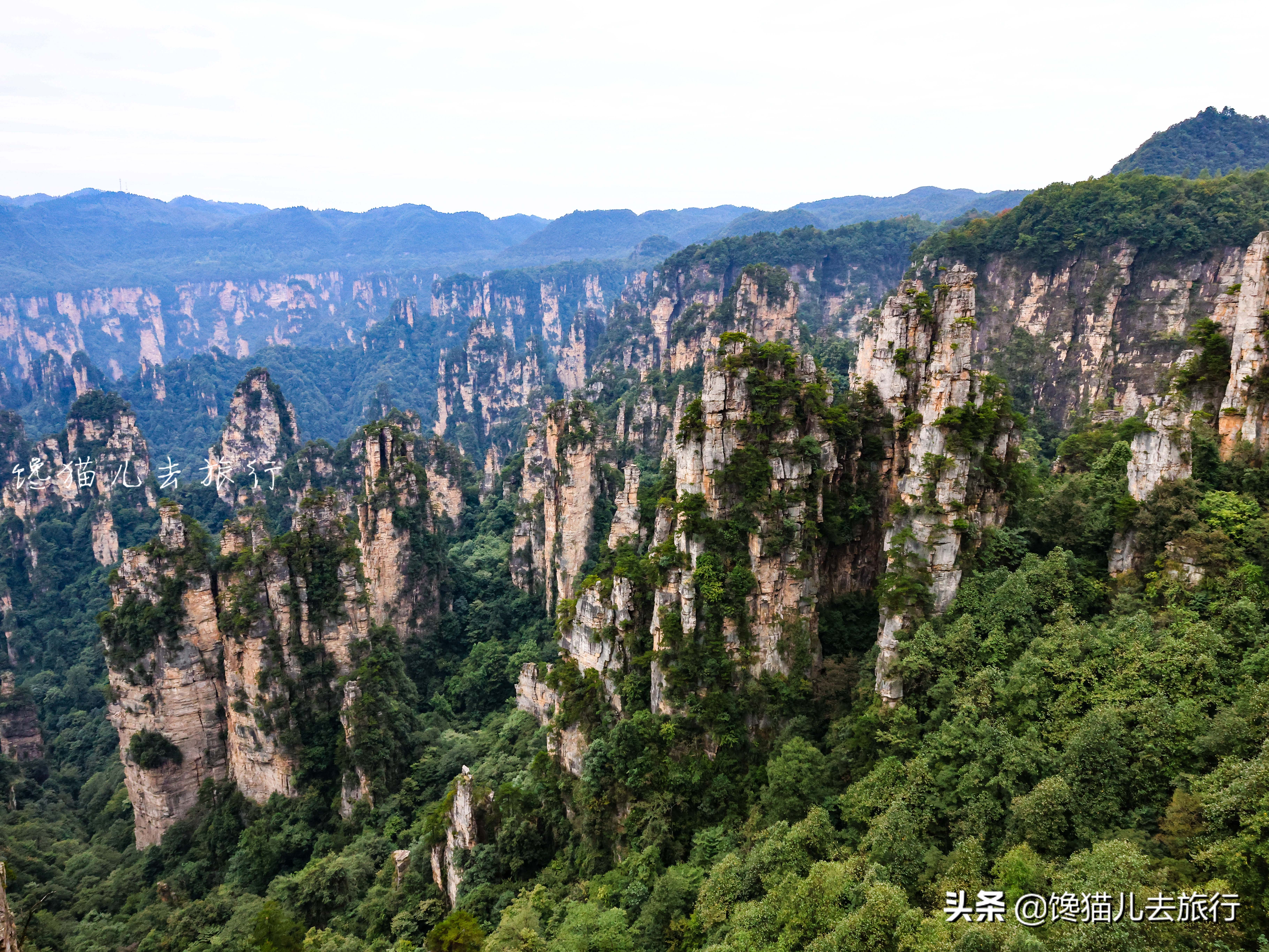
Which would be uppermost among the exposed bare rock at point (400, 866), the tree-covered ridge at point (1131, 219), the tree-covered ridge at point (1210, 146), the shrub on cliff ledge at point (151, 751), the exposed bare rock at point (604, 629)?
the tree-covered ridge at point (1210, 146)

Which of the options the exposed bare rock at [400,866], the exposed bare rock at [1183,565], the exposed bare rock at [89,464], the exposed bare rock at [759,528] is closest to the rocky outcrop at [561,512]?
the exposed bare rock at [400,866]

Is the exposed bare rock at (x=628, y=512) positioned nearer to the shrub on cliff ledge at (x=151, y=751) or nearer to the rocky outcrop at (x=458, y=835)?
the rocky outcrop at (x=458, y=835)

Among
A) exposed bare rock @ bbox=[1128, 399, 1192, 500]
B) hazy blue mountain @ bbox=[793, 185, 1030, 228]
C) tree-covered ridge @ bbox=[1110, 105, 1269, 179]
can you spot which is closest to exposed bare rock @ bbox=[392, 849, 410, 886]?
exposed bare rock @ bbox=[1128, 399, 1192, 500]

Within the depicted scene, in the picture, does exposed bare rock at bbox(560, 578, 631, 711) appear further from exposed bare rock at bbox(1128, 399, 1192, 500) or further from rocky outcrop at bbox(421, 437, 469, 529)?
rocky outcrop at bbox(421, 437, 469, 529)

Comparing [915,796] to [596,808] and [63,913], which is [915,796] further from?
[63,913]

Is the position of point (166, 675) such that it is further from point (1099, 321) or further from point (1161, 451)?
point (1099, 321)

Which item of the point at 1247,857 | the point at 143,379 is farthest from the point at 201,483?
the point at 1247,857
